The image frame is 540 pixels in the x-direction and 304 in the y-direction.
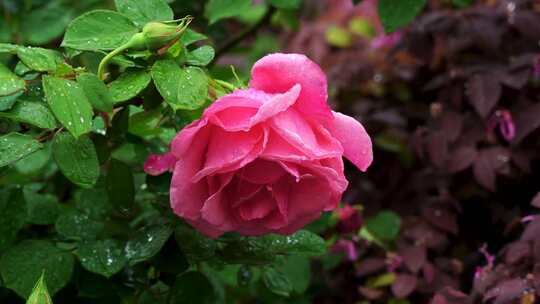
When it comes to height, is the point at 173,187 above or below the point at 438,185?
above

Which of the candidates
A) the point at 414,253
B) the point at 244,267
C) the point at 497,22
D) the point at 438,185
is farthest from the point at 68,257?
the point at 497,22

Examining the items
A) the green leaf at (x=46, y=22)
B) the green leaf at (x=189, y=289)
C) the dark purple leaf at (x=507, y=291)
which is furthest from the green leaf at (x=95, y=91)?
the green leaf at (x=46, y=22)

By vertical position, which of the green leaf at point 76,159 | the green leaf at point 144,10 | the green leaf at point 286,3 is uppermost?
the green leaf at point 144,10

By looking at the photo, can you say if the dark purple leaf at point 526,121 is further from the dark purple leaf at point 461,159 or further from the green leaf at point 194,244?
the green leaf at point 194,244

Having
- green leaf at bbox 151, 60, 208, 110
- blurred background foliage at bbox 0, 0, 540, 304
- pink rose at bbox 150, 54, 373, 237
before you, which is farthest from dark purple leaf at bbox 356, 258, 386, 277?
green leaf at bbox 151, 60, 208, 110

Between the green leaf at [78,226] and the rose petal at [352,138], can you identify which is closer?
the rose petal at [352,138]

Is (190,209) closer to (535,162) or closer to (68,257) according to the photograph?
(68,257)
